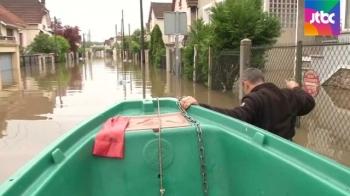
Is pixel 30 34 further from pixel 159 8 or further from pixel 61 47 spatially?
pixel 159 8

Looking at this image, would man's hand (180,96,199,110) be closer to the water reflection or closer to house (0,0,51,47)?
the water reflection

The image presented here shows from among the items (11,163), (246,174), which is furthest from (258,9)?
(246,174)

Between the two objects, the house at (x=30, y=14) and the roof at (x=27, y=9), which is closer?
the house at (x=30, y=14)

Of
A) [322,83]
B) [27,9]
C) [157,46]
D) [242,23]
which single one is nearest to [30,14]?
[27,9]

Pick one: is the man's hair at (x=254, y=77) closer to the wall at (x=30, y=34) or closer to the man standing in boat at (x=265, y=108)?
the man standing in boat at (x=265, y=108)

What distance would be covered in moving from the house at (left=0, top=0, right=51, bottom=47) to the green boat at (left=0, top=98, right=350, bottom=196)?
44.7m

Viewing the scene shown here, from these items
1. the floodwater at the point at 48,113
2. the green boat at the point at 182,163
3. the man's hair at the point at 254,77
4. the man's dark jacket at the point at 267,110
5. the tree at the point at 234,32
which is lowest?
the floodwater at the point at 48,113

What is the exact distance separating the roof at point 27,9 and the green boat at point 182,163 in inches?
1906

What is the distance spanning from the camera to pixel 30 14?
1875 inches

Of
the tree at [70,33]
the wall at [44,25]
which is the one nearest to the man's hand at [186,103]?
the wall at [44,25]

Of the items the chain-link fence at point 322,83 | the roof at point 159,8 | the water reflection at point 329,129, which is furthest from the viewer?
the roof at point 159,8

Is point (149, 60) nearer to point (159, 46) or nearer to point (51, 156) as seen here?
point (159, 46)

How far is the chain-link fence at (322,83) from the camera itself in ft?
18.2

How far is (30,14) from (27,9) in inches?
62.3
